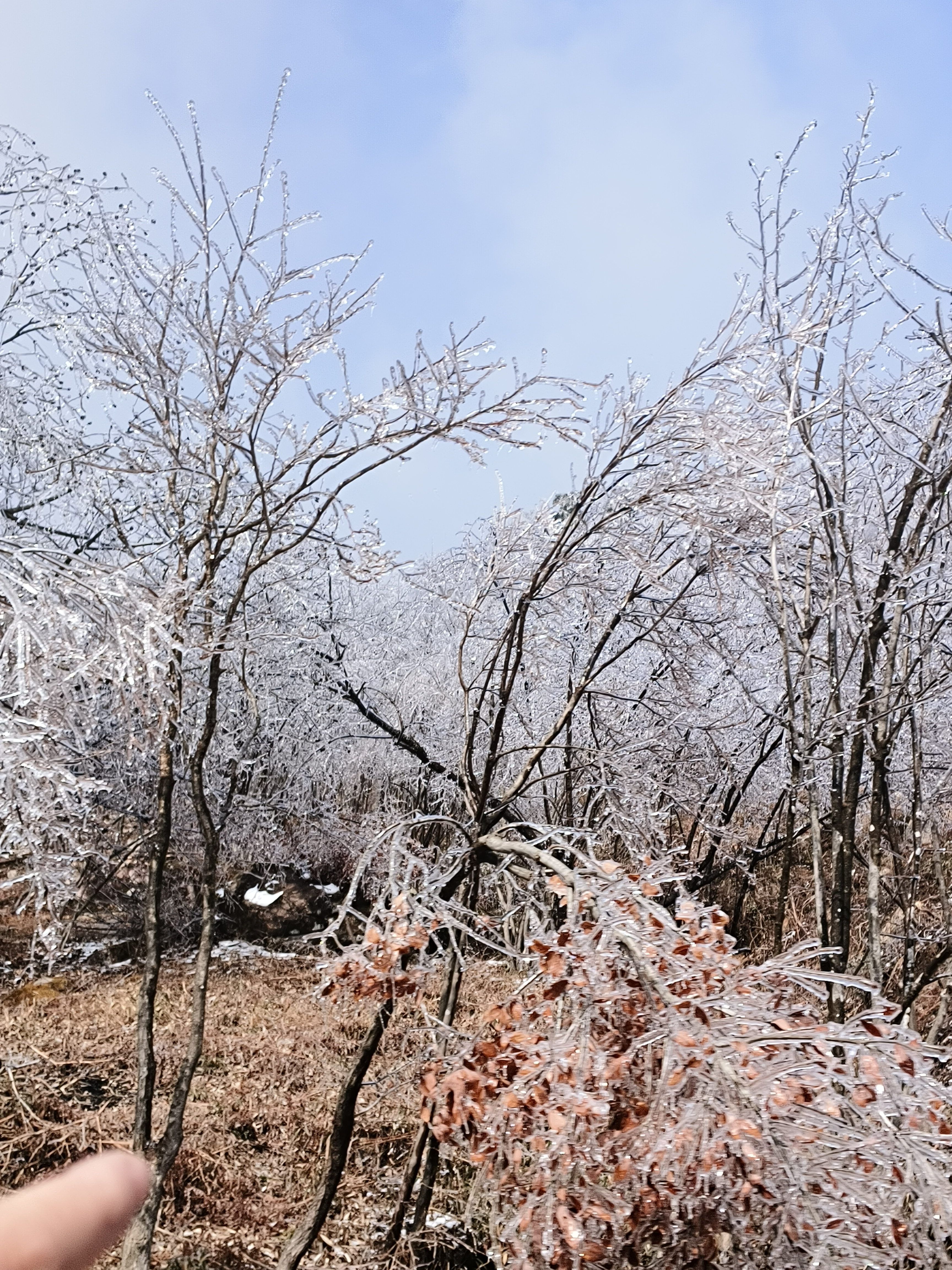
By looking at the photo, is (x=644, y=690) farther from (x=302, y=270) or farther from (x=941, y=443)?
(x=302, y=270)

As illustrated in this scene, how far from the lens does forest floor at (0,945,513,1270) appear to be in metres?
5.12

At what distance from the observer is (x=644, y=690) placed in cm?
728

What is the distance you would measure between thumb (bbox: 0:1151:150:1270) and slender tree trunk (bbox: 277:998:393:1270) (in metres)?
3.79

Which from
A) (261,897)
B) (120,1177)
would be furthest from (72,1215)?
(261,897)

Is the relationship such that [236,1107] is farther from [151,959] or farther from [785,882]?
[785,882]

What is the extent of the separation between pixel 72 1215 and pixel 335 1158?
13.7 feet

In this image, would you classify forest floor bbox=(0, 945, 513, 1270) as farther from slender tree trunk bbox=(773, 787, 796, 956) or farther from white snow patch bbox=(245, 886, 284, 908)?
white snow patch bbox=(245, 886, 284, 908)

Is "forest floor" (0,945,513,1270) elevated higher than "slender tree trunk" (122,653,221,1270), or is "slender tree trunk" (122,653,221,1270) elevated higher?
"slender tree trunk" (122,653,221,1270)

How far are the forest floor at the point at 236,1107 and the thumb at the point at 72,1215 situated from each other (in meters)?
3.18

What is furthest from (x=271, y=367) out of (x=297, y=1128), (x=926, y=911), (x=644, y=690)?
(x=926, y=911)

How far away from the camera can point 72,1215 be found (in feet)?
0.89

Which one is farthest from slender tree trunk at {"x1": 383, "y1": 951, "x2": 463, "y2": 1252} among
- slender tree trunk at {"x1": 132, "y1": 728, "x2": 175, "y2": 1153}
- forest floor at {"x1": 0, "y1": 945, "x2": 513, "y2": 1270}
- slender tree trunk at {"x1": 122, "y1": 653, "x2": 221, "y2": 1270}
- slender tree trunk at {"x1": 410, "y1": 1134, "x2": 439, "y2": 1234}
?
slender tree trunk at {"x1": 132, "y1": 728, "x2": 175, "y2": 1153}

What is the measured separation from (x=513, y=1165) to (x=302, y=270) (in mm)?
3868

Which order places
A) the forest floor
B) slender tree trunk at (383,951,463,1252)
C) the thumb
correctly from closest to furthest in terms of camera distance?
the thumb
slender tree trunk at (383,951,463,1252)
the forest floor
